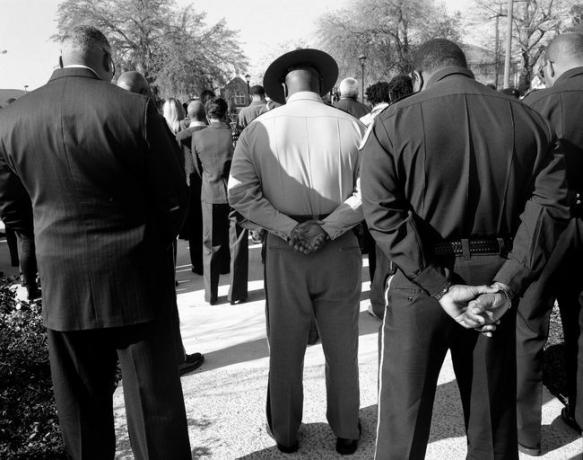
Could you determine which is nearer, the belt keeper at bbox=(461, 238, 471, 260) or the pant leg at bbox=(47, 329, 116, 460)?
the belt keeper at bbox=(461, 238, 471, 260)

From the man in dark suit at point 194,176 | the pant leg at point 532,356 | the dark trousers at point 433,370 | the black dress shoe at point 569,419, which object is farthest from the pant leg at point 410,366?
the man in dark suit at point 194,176

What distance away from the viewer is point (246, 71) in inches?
1729

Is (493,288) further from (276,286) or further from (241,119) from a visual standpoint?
(241,119)

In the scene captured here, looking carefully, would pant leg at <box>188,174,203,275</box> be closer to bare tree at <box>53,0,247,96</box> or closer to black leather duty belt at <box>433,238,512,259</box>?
black leather duty belt at <box>433,238,512,259</box>

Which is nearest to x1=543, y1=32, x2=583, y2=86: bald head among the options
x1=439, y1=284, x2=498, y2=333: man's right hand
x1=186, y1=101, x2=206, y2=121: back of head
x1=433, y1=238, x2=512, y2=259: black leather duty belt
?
x1=433, y1=238, x2=512, y2=259: black leather duty belt

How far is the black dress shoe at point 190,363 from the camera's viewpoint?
14.0 ft

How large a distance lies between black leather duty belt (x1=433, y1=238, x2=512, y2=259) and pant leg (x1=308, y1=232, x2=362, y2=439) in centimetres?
87

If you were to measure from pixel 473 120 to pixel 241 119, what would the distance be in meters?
6.81

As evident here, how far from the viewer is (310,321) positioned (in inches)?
123

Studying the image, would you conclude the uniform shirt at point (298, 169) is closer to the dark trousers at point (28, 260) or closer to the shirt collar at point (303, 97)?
the shirt collar at point (303, 97)

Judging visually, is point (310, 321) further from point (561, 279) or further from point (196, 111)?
point (196, 111)

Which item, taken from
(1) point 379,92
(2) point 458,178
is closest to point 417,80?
(2) point 458,178

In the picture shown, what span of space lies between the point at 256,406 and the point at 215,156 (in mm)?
3005

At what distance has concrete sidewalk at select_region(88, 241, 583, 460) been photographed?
10.3ft
